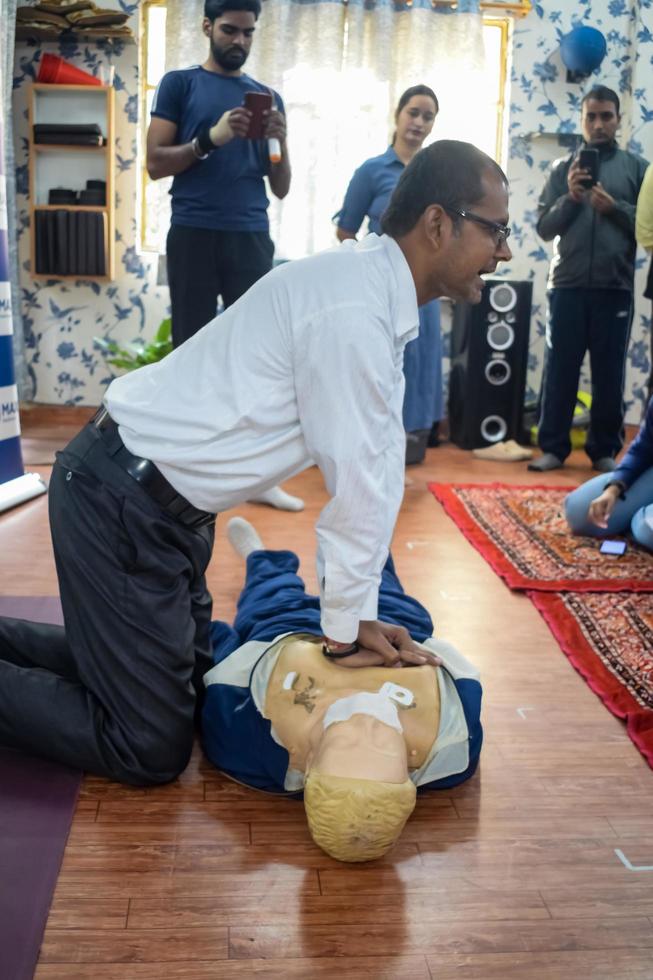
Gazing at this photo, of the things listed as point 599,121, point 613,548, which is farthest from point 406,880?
point 599,121

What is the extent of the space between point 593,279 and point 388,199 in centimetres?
101

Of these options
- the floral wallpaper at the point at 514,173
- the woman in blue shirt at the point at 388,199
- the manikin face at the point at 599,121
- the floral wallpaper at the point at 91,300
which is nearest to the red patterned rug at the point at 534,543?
the woman in blue shirt at the point at 388,199

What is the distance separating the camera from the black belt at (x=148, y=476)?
159 centimetres

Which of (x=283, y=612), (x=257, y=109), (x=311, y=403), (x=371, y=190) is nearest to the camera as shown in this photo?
(x=311, y=403)

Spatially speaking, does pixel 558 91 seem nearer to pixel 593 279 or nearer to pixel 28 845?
pixel 593 279

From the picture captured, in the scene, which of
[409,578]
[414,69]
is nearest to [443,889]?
[409,578]

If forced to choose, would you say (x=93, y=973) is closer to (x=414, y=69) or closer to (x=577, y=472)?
(x=577, y=472)

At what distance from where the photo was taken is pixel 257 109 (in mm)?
2990

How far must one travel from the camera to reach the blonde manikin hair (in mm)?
1347

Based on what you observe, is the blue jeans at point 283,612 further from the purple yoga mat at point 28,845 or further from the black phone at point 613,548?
the black phone at point 613,548

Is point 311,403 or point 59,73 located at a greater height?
point 59,73

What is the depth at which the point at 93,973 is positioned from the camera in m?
1.24

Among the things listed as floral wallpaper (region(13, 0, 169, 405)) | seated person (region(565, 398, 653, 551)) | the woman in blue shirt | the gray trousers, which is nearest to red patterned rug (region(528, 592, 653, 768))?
seated person (region(565, 398, 653, 551))

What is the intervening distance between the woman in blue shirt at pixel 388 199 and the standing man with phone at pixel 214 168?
0.61 m
